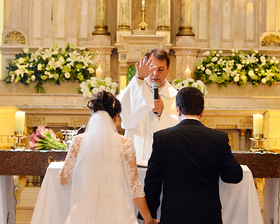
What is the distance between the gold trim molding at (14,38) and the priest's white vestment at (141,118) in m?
4.10

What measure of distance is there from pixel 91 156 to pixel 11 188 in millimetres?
1646

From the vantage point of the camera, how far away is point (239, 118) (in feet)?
20.0

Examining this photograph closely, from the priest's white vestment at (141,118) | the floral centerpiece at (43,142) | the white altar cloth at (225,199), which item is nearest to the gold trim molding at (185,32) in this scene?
the priest's white vestment at (141,118)

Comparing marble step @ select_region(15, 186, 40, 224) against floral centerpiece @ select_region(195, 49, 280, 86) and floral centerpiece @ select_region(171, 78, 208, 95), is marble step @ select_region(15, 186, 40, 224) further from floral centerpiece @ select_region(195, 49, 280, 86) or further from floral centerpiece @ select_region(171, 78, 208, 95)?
floral centerpiece @ select_region(195, 49, 280, 86)

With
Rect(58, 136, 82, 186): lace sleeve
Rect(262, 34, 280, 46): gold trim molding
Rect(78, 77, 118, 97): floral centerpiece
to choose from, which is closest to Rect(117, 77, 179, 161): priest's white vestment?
Rect(58, 136, 82, 186): lace sleeve

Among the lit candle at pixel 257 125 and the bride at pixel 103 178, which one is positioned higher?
the lit candle at pixel 257 125

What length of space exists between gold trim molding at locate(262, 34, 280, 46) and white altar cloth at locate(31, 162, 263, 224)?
4.75 m

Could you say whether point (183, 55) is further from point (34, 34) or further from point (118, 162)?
point (118, 162)

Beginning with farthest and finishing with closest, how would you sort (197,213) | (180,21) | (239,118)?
(180,21) → (239,118) → (197,213)

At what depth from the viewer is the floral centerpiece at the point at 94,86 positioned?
5883 mm

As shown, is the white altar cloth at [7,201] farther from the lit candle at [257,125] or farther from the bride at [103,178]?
the lit candle at [257,125]

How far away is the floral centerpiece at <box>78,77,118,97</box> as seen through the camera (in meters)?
5.88

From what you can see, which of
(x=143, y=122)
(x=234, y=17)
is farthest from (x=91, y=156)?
(x=234, y=17)

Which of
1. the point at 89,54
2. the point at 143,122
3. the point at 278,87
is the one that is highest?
the point at 89,54
